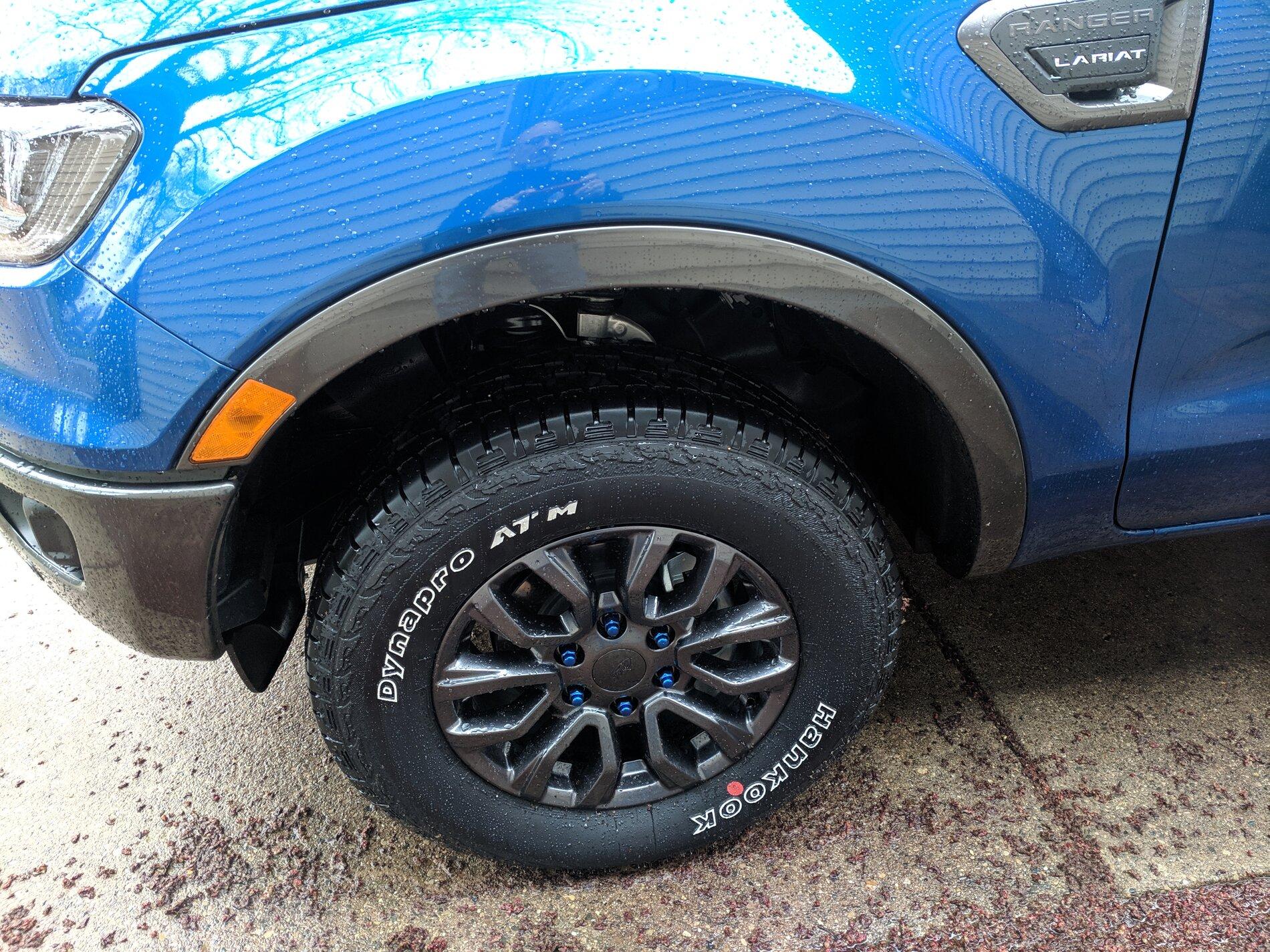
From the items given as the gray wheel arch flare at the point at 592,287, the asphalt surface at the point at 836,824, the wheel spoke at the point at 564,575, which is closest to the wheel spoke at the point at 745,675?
the wheel spoke at the point at 564,575

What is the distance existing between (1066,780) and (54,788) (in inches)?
77.5

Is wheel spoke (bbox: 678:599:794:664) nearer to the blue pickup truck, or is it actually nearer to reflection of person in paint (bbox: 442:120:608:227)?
the blue pickup truck

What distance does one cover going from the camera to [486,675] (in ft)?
4.92

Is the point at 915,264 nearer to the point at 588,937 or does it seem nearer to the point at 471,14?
the point at 471,14

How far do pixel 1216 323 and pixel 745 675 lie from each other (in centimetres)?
87

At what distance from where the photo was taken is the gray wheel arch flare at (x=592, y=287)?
3.84 ft

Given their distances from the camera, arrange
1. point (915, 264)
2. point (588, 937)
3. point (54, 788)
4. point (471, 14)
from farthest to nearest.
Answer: point (54, 788) < point (588, 937) < point (915, 264) < point (471, 14)

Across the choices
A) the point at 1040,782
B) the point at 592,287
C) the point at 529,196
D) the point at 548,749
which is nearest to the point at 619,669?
the point at 548,749

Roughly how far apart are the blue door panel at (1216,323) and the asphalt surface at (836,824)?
0.54 m

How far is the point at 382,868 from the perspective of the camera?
1735 mm

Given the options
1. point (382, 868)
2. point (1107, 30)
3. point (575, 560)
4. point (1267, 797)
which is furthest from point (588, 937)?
point (1107, 30)

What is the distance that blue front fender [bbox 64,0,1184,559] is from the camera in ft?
3.63

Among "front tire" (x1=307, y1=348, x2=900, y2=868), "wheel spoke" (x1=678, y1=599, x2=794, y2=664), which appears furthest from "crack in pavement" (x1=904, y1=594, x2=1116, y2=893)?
"wheel spoke" (x1=678, y1=599, x2=794, y2=664)

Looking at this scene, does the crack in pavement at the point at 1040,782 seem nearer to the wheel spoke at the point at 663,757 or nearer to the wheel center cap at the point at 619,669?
the wheel spoke at the point at 663,757
